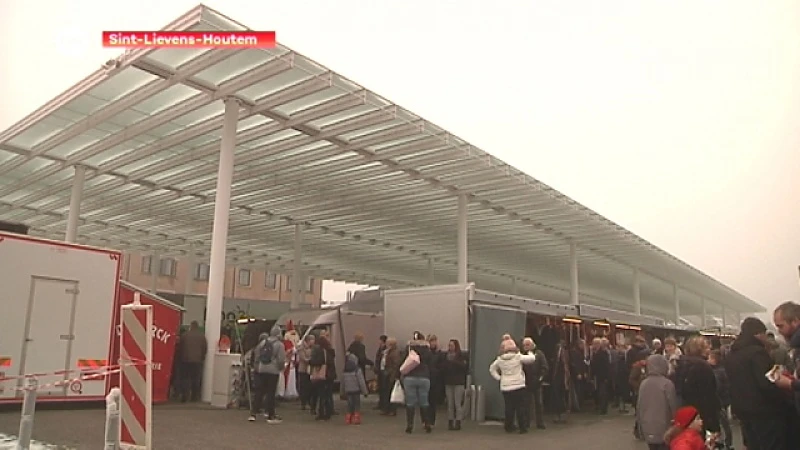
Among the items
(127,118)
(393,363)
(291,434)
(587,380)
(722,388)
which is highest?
(127,118)

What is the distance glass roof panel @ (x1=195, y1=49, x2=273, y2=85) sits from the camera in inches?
518

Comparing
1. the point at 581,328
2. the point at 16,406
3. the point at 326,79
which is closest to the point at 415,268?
the point at 581,328

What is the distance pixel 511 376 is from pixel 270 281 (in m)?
51.3

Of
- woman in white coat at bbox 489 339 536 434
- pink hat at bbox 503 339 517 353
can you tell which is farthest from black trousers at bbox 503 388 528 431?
pink hat at bbox 503 339 517 353

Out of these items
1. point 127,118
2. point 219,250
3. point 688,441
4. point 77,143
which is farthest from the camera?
point 77,143

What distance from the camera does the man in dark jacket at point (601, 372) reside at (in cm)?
1504

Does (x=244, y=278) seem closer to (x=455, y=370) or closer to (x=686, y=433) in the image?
(x=455, y=370)

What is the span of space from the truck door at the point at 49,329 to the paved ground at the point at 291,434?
745 mm

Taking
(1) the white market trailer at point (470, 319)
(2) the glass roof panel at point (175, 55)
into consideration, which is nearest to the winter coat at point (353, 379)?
(1) the white market trailer at point (470, 319)

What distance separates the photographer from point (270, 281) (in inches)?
2376

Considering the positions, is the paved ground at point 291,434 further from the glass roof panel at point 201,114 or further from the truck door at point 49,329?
the glass roof panel at point 201,114

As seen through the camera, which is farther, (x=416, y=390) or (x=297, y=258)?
(x=297, y=258)

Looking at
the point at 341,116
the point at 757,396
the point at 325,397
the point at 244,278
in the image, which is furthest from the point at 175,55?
the point at 244,278

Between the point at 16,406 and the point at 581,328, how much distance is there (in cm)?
1223
